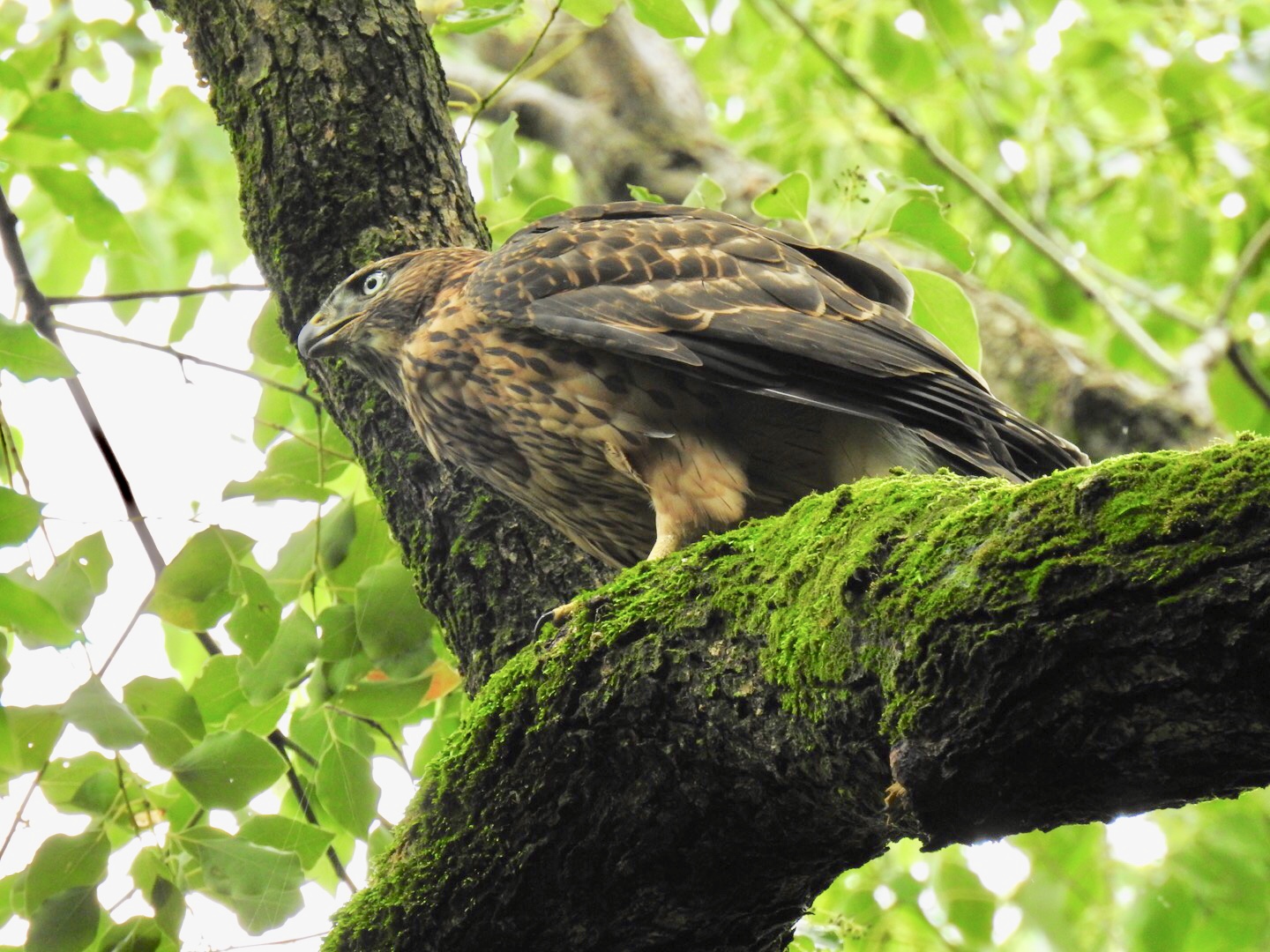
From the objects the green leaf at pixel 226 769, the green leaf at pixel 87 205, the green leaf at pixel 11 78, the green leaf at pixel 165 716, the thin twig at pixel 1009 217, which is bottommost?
the green leaf at pixel 226 769

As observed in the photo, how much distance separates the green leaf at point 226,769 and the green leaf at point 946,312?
2004 mm

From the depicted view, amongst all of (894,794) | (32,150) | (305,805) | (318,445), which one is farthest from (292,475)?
(894,794)

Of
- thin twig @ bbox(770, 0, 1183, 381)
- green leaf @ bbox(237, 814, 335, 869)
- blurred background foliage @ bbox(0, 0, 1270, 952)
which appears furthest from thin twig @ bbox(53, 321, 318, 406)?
thin twig @ bbox(770, 0, 1183, 381)

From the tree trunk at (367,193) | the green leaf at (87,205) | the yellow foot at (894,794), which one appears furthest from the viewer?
the green leaf at (87,205)

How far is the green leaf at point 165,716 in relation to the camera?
2768 millimetres

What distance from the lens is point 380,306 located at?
132 inches

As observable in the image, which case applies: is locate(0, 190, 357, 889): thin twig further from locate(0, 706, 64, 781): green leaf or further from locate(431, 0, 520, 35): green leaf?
locate(431, 0, 520, 35): green leaf

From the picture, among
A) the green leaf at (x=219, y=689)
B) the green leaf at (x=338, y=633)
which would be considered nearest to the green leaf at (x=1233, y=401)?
the green leaf at (x=338, y=633)

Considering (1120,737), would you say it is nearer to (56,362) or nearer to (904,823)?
(904,823)

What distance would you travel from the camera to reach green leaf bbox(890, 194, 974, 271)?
3400 millimetres

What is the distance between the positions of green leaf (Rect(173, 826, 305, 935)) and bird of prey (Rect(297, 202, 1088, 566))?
1027 millimetres

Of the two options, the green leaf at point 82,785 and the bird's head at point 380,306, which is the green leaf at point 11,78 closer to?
the bird's head at point 380,306

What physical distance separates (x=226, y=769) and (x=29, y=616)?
0.51 m

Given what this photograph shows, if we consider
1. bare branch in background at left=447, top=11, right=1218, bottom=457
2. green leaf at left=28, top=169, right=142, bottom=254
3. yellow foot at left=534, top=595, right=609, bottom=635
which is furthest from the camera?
bare branch in background at left=447, top=11, right=1218, bottom=457
